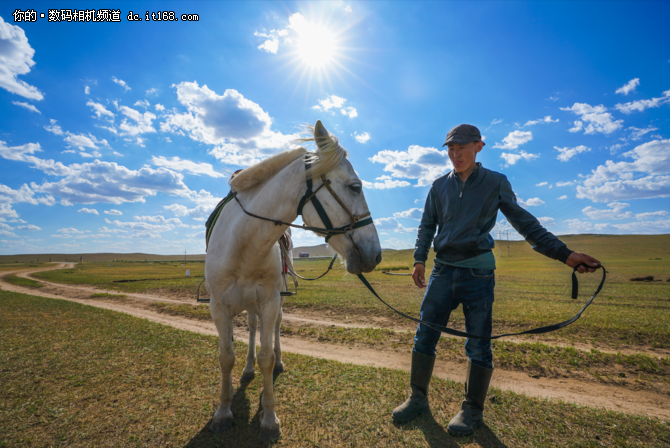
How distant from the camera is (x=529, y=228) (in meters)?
2.92

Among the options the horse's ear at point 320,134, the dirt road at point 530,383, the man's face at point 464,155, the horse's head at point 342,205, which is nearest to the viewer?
the horse's head at point 342,205

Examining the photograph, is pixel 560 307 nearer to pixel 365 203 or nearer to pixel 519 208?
pixel 519 208

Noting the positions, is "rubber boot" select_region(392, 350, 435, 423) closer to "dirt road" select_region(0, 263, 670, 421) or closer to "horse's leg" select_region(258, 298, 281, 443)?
"horse's leg" select_region(258, 298, 281, 443)

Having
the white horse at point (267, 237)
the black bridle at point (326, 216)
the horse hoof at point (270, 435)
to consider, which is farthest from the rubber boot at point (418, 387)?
the black bridle at point (326, 216)

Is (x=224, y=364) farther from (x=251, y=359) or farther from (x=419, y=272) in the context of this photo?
(x=419, y=272)

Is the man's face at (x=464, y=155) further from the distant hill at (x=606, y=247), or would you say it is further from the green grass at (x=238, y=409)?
the distant hill at (x=606, y=247)

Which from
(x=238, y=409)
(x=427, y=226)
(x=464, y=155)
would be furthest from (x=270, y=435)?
(x=464, y=155)

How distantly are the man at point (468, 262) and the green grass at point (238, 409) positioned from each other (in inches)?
14.4

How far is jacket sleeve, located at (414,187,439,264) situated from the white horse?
4.56ft

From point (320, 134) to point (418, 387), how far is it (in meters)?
3.09

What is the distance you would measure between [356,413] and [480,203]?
2.90 meters

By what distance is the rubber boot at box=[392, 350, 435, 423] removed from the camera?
3232 mm

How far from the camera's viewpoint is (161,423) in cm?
324

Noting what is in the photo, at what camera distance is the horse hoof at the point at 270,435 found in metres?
2.97
